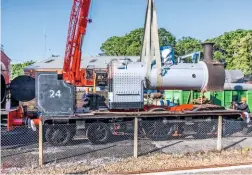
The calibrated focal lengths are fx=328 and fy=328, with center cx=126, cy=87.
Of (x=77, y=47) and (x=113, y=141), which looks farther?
(x=77, y=47)

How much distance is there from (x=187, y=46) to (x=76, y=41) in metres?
48.9

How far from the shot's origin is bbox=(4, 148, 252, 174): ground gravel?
7203 millimetres

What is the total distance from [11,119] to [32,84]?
51.0 inches

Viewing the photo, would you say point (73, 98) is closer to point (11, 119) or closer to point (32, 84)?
point (32, 84)

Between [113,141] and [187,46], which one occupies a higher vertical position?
[187,46]

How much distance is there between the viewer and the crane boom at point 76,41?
13961 millimetres

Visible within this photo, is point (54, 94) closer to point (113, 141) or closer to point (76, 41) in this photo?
point (113, 141)

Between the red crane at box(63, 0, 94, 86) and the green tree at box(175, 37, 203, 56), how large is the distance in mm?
47102

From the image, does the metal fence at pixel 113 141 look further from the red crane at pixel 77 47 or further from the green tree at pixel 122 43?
the green tree at pixel 122 43

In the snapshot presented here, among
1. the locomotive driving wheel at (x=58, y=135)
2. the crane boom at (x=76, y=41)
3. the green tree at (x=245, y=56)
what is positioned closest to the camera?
the locomotive driving wheel at (x=58, y=135)

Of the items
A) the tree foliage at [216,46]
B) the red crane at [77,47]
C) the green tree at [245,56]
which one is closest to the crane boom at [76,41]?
the red crane at [77,47]

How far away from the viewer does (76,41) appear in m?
14.5

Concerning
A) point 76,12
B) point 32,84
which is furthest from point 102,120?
point 76,12

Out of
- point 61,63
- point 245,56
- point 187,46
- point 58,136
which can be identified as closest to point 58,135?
point 58,136
